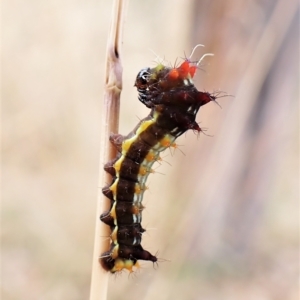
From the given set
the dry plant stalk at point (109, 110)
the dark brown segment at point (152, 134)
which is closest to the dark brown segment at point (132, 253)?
the dry plant stalk at point (109, 110)

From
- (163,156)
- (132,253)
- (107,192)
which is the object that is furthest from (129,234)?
(163,156)

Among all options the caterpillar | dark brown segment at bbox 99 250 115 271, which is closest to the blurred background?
the caterpillar

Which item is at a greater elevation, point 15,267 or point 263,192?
point 263,192

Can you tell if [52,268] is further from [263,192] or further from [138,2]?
[138,2]

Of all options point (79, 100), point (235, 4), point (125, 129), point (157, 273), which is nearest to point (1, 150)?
point (79, 100)

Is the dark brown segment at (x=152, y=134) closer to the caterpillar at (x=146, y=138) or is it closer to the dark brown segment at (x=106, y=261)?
the caterpillar at (x=146, y=138)

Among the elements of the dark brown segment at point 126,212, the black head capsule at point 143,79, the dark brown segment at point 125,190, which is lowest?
the dark brown segment at point 126,212

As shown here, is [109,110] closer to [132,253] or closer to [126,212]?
[126,212]
